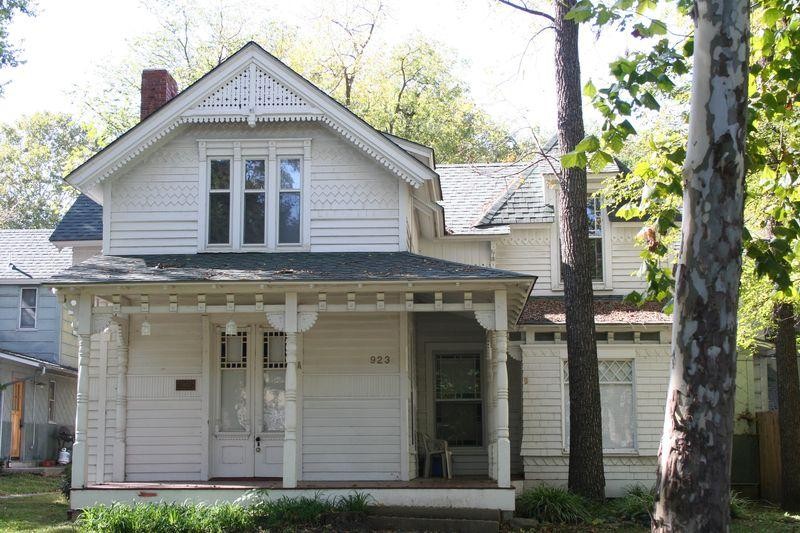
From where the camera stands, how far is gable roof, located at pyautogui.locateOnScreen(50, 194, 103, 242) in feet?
61.9

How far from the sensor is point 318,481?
52.3ft

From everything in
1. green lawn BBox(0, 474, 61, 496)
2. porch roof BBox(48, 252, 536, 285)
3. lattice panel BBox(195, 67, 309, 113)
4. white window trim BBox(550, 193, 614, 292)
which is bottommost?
green lawn BBox(0, 474, 61, 496)

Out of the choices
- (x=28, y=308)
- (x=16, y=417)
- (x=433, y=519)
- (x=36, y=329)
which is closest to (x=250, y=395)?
(x=433, y=519)

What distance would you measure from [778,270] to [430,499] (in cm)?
669

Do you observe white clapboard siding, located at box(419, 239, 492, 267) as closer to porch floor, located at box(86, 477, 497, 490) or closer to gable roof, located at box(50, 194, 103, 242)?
porch floor, located at box(86, 477, 497, 490)

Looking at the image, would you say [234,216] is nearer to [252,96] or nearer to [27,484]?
[252,96]

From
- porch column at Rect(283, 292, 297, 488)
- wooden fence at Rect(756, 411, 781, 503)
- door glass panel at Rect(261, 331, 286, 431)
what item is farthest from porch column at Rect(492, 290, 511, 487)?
wooden fence at Rect(756, 411, 781, 503)

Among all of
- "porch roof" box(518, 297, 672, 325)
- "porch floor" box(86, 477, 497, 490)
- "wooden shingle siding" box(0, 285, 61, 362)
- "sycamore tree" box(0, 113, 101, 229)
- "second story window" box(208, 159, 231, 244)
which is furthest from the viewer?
"sycamore tree" box(0, 113, 101, 229)

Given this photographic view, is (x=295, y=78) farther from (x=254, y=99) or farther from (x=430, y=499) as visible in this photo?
(x=430, y=499)

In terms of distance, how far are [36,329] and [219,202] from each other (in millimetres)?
15286

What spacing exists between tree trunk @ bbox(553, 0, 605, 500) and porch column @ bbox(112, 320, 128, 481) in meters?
7.72

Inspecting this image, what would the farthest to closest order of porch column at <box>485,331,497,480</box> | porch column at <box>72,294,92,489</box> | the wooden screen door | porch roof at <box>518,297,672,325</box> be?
the wooden screen door
porch roof at <box>518,297,672,325</box>
porch column at <box>485,331,497,480</box>
porch column at <box>72,294,92,489</box>

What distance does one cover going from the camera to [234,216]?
16.7 meters

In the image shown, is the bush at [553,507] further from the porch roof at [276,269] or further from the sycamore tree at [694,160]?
the sycamore tree at [694,160]
